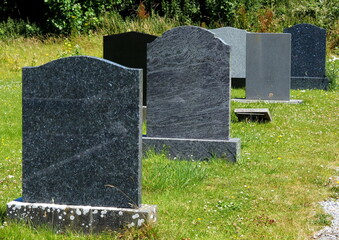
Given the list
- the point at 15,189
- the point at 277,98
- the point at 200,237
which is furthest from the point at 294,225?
the point at 277,98

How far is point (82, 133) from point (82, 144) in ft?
0.29

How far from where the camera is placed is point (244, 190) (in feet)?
21.0

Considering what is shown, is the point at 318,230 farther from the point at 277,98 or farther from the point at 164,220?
the point at 277,98

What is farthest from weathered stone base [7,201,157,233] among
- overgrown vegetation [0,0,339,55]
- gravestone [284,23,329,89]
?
overgrown vegetation [0,0,339,55]

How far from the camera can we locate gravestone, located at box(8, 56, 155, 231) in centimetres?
491

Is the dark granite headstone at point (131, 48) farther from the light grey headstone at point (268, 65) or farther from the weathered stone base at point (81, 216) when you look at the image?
the weathered stone base at point (81, 216)

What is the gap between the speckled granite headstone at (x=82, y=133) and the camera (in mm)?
4910

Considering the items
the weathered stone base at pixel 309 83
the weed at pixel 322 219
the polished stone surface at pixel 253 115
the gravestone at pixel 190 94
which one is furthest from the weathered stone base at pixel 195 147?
the weathered stone base at pixel 309 83

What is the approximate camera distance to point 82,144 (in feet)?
16.5

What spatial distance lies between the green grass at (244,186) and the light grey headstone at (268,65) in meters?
2.29

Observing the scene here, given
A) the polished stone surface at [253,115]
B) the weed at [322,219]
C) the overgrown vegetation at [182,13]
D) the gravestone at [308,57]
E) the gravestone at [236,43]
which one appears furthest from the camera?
the overgrown vegetation at [182,13]

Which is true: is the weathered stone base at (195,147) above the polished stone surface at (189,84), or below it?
below

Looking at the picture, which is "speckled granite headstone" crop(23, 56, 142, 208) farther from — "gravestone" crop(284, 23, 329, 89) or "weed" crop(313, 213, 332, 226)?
"gravestone" crop(284, 23, 329, 89)

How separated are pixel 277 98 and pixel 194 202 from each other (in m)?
8.07
